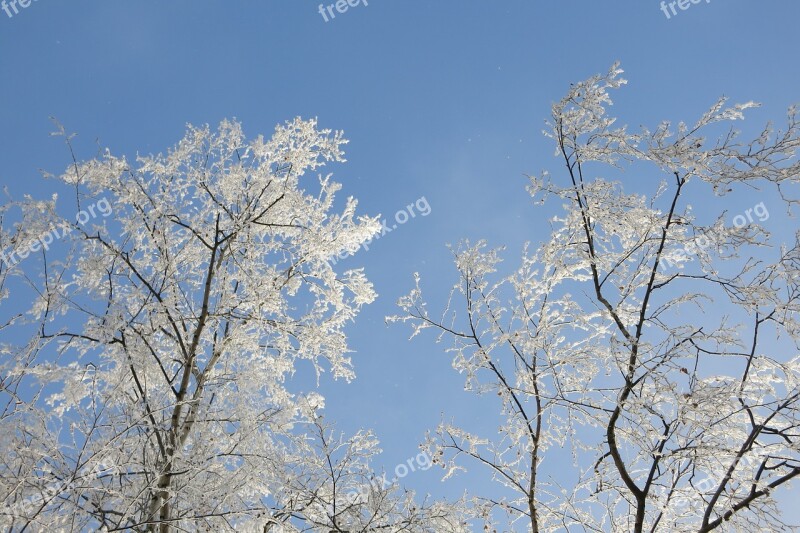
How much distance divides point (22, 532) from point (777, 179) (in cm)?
480

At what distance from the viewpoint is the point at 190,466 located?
4.41 m

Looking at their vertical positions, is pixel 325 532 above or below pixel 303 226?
below

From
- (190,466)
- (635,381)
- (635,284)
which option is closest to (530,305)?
(635,284)

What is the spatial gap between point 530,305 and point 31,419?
12.8ft

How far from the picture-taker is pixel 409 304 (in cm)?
535

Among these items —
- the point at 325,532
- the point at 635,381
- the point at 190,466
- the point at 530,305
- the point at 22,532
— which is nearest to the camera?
the point at 22,532

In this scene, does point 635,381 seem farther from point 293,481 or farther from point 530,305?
point 293,481

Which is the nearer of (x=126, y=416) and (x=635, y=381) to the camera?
(x=635, y=381)

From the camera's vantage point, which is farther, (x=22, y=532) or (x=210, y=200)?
(x=210, y=200)

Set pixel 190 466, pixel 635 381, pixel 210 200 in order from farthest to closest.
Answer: pixel 210 200
pixel 190 466
pixel 635 381

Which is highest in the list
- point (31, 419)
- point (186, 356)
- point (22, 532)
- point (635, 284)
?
point (186, 356)

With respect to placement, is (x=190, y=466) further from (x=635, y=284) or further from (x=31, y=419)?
(x=635, y=284)

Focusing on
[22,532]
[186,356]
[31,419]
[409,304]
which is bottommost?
[22,532]

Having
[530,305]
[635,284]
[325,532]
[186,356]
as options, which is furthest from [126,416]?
[635,284]
